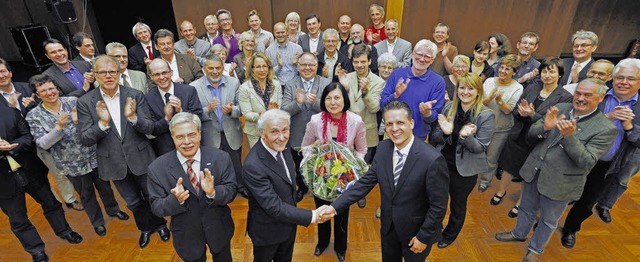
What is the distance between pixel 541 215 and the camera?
287cm

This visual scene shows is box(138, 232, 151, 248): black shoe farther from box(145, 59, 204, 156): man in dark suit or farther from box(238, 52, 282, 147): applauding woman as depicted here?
box(238, 52, 282, 147): applauding woman

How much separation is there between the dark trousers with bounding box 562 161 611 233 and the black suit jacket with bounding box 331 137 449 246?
1794 mm

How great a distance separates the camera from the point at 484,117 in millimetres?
2582

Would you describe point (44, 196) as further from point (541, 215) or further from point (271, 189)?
point (541, 215)

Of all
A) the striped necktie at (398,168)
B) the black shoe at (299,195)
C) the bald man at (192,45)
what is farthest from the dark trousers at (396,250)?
the bald man at (192,45)

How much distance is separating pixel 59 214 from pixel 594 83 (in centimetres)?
459

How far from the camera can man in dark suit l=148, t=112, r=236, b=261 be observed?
1992mm

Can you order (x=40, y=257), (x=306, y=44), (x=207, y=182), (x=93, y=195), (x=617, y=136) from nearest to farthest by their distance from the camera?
(x=207, y=182) < (x=617, y=136) < (x=40, y=257) < (x=93, y=195) < (x=306, y=44)

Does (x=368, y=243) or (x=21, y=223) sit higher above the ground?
(x=21, y=223)

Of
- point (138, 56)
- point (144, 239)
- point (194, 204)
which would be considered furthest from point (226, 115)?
point (138, 56)

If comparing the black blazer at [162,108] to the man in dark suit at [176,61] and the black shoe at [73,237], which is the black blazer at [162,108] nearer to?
the man in dark suit at [176,61]

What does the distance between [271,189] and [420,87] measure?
1885 millimetres

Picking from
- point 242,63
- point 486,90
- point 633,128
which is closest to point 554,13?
point 486,90

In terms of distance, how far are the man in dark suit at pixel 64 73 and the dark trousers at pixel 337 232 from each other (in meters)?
2.58
